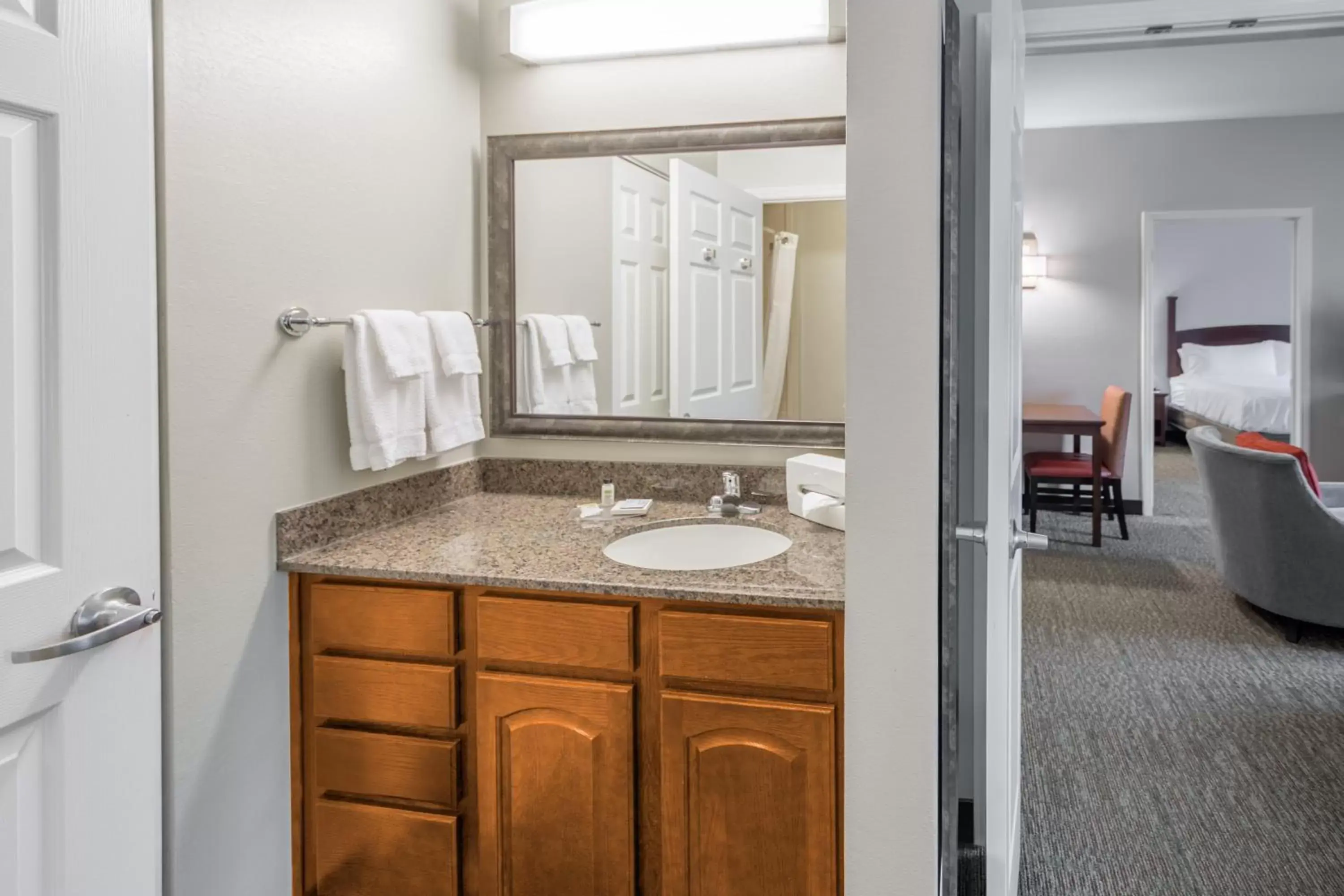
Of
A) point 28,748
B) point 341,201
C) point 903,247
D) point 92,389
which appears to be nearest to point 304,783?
point 28,748

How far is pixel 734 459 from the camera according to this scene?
2.29 m

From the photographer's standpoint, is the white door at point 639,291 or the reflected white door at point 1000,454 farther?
the white door at point 639,291

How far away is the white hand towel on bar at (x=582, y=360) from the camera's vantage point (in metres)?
2.38

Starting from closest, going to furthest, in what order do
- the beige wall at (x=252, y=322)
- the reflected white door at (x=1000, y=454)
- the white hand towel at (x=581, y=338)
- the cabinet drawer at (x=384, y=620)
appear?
1. the reflected white door at (x=1000, y=454)
2. the beige wall at (x=252, y=322)
3. the cabinet drawer at (x=384, y=620)
4. the white hand towel at (x=581, y=338)

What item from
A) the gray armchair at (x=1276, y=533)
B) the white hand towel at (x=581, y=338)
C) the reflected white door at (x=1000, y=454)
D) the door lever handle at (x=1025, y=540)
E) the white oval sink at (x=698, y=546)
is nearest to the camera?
the reflected white door at (x=1000, y=454)

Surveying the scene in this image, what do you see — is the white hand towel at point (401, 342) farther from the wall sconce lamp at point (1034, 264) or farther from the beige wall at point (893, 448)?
the wall sconce lamp at point (1034, 264)

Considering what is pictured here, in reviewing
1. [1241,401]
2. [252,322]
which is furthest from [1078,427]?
[252,322]

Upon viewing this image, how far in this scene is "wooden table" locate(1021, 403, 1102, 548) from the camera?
5.07 metres

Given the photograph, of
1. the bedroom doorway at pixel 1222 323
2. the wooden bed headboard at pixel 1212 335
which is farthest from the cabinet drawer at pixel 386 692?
the wooden bed headboard at pixel 1212 335

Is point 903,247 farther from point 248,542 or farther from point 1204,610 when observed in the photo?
point 1204,610

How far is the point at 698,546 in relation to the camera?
6.81ft

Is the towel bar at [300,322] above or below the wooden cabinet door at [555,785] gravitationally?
above

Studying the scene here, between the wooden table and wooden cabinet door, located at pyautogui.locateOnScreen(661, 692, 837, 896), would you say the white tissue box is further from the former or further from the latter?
the wooden table

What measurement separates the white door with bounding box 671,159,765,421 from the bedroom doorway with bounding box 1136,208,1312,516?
5.88 meters
